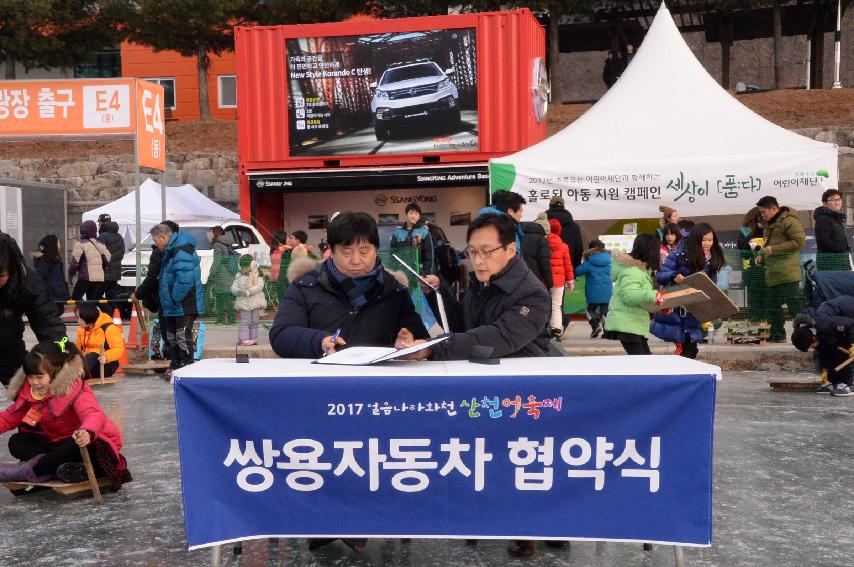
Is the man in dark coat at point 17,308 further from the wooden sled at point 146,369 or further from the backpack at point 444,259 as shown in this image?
the backpack at point 444,259

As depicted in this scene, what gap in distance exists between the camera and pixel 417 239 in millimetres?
14289

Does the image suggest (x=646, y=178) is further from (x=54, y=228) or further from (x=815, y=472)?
(x=54, y=228)

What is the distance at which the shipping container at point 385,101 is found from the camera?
21.7 meters

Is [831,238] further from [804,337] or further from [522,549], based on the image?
[522,549]

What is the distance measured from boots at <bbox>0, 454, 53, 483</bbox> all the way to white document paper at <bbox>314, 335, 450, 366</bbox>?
2.66 meters

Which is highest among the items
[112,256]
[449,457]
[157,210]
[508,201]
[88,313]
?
[157,210]


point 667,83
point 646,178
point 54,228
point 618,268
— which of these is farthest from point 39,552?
point 54,228

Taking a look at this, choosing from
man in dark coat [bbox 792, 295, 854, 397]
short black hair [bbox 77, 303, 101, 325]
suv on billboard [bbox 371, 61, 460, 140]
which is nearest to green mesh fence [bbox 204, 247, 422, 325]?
short black hair [bbox 77, 303, 101, 325]

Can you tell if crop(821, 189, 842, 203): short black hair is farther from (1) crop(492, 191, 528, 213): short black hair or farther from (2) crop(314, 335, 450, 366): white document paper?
(2) crop(314, 335, 450, 366): white document paper

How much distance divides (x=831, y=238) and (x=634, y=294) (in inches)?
194

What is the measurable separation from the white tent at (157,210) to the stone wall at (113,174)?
4.91 metres

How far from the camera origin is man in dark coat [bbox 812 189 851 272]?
483 inches

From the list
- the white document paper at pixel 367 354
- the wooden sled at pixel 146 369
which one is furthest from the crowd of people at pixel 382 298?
the wooden sled at pixel 146 369

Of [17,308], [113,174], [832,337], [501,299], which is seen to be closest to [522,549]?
[501,299]
